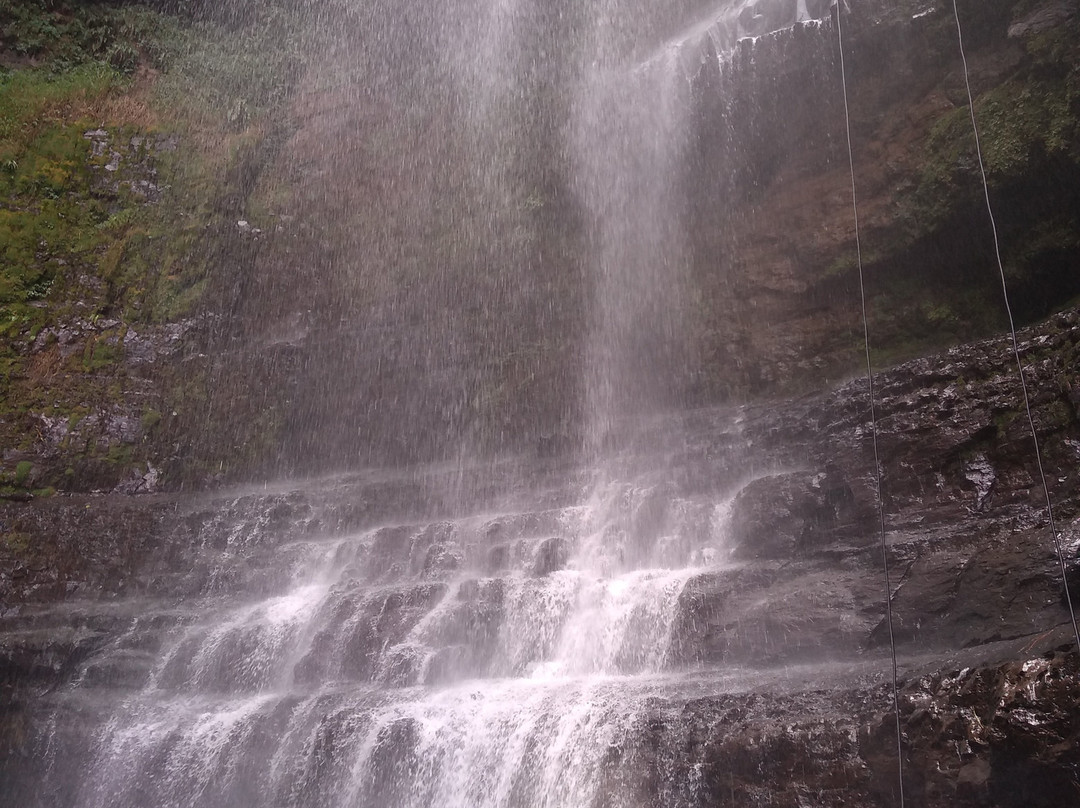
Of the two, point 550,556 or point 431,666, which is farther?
point 550,556

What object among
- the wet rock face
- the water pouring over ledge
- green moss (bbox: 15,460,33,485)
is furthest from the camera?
green moss (bbox: 15,460,33,485)

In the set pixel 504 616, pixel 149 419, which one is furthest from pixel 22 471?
pixel 504 616

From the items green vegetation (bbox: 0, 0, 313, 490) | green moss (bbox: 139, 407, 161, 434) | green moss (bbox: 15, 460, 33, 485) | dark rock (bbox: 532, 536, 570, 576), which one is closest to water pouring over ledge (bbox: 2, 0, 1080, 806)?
dark rock (bbox: 532, 536, 570, 576)

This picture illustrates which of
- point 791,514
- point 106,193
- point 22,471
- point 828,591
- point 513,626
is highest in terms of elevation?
point 106,193

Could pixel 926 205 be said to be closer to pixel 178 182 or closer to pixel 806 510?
pixel 806 510

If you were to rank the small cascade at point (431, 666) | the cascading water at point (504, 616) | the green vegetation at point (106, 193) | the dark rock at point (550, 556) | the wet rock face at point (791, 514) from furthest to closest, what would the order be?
the green vegetation at point (106, 193) → the dark rock at point (550, 556) → the wet rock face at point (791, 514) → the cascading water at point (504, 616) → the small cascade at point (431, 666)

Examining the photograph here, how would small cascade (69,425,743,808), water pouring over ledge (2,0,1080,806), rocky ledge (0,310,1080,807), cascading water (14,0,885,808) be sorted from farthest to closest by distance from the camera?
1. cascading water (14,0,885,808)
2. small cascade (69,425,743,808)
3. water pouring over ledge (2,0,1080,806)
4. rocky ledge (0,310,1080,807)

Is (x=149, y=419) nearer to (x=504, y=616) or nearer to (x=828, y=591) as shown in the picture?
(x=504, y=616)

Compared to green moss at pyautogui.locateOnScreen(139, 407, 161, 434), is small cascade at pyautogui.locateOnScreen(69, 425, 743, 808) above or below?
below

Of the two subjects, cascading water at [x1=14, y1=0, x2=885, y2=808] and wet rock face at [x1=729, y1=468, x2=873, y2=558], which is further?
wet rock face at [x1=729, y1=468, x2=873, y2=558]

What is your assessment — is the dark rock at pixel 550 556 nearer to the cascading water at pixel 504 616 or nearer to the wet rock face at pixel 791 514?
the cascading water at pixel 504 616

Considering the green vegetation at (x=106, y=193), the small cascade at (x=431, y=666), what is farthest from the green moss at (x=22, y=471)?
the small cascade at (x=431, y=666)

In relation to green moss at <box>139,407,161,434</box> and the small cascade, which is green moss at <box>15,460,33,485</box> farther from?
the small cascade

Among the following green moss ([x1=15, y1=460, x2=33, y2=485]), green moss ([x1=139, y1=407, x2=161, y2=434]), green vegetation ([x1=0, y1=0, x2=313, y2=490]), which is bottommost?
green moss ([x1=15, y1=460, x2=33, y2=485])
